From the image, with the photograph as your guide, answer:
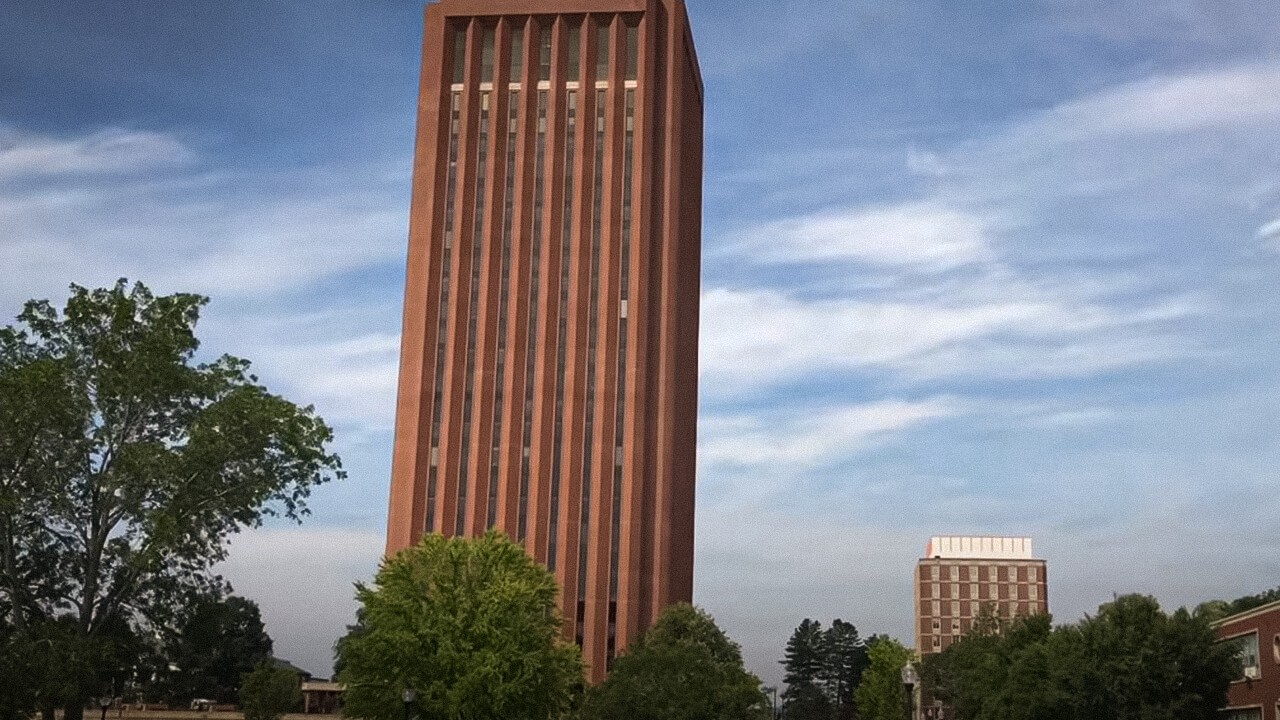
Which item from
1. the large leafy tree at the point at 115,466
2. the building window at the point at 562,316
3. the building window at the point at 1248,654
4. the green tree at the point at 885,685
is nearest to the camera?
the large leafy tree at the point at 115,466

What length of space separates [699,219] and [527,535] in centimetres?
3461

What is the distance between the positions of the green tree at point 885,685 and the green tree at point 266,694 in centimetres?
5770

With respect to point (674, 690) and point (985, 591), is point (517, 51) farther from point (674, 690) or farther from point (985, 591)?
point (985, 591)

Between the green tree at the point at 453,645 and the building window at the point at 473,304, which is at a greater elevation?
the building window at the point at 473,304

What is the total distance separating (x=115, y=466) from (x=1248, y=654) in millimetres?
53068

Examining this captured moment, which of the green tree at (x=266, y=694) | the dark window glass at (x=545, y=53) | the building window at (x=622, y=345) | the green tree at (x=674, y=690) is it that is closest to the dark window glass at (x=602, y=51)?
the building window at (x=622, y=345)

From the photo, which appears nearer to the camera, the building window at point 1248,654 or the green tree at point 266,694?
the building window at point 1248,654

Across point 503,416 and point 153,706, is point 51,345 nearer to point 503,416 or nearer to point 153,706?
point 503,416

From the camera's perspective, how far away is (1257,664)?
223ft

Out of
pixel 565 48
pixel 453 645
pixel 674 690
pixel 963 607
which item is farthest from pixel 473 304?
pixel 963 607

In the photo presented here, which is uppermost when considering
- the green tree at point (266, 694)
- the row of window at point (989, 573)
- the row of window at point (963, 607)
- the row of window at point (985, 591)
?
the row of window at point (989, 573)

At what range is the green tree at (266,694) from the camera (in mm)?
93500

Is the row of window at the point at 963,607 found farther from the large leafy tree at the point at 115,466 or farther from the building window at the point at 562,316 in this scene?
the large leafy tree at the point at 115,466

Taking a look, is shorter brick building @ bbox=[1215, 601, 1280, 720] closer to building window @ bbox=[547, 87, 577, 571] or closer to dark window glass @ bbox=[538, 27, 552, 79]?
building window @ bbox=[547, 87, 577, 571]
